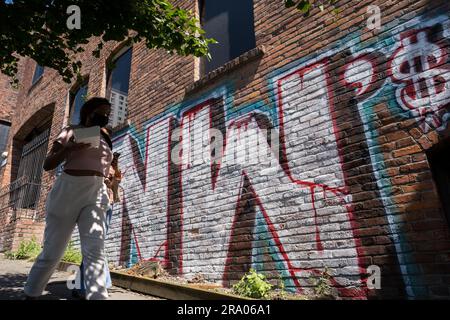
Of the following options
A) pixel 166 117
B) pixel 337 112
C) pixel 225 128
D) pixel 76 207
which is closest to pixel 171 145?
pixel 166 117

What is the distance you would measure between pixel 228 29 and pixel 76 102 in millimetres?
5790

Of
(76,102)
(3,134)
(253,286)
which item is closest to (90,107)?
(253,286)

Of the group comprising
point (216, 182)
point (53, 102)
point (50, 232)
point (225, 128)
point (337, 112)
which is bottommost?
point (50, 232)

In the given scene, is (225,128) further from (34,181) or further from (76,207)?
(34,181)

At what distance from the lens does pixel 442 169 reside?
3.02 m

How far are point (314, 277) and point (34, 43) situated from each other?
13.9 ft

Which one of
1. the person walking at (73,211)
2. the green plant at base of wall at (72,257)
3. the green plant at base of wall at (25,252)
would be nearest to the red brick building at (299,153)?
the green plant at base of wall at (72,257)

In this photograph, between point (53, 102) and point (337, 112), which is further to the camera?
point (53, 102)

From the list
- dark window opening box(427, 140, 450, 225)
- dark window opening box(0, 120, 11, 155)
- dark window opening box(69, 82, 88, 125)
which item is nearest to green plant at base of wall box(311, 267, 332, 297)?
dark window opening box(427, 140, 450, 225)

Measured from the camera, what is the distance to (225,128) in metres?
4.68

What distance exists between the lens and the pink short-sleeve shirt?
2.20 meters

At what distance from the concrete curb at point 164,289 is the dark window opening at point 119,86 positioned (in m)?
3.78

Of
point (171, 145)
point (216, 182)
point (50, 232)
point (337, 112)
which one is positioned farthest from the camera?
point (171, 145)

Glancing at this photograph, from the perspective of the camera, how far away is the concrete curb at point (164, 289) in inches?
129
